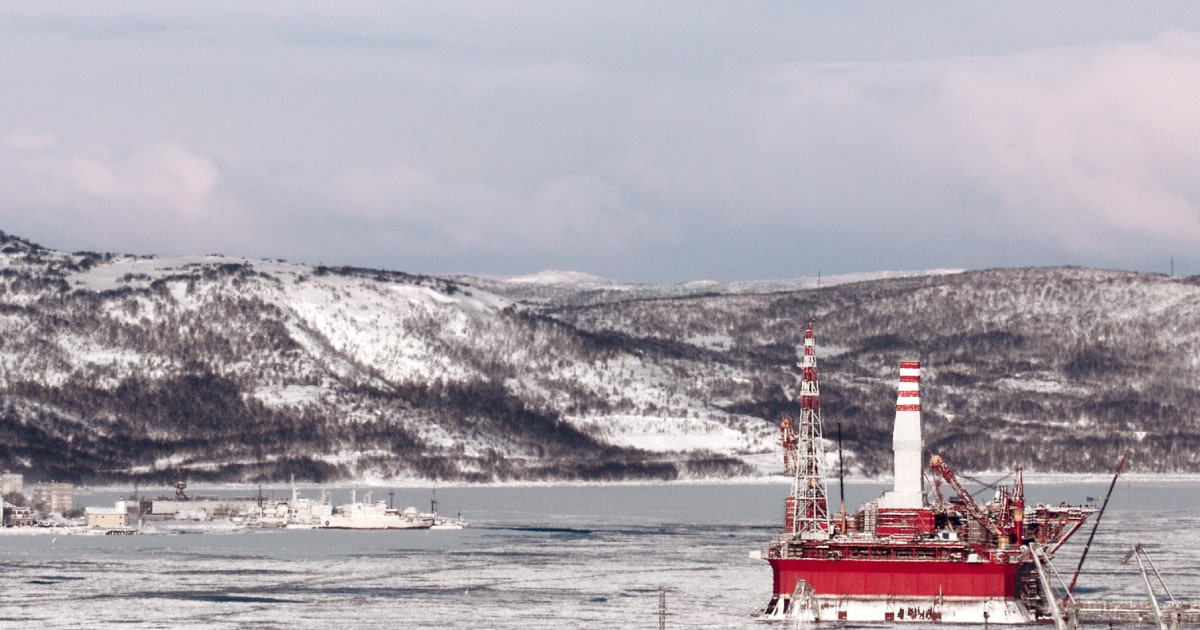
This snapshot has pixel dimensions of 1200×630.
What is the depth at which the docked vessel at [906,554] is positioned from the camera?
5684 inches

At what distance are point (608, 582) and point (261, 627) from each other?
41.6 metres

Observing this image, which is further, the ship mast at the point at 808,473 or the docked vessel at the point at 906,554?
the ship mast at the point at 808,473

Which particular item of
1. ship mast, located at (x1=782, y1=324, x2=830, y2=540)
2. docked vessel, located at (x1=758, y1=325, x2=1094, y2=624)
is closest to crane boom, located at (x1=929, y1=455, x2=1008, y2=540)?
docked vessel, located at (x1=758, y1=325, x2=1094, y2=624)

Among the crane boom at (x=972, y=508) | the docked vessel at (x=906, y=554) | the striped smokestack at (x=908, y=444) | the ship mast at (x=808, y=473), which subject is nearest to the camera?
the docked vessel at (x=906, y=554)

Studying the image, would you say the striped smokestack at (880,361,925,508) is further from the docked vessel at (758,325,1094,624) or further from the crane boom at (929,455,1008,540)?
the crane boom at (929,455,1008,540)

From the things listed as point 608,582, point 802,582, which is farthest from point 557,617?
point 608,582

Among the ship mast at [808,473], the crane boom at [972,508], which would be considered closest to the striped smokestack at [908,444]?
the crane boom at [972,508]

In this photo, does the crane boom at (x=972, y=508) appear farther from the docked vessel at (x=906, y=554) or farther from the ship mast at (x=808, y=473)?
the ship mast at (x=808, y=473)

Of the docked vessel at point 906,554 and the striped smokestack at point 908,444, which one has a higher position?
the striped smokestack at point 908,444

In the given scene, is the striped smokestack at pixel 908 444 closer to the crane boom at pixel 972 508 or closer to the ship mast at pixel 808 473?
the crane boom at pixel 972 508

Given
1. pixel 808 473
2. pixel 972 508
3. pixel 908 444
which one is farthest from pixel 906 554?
pixel 808 473

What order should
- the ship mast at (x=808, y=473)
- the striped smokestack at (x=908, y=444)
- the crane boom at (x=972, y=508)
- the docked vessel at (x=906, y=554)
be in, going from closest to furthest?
the docked vessel at (x=906, y=554) → the striped smokestack at (x=908, y=444) → the ship mast at (x=808, y=473) → the crane boom at (x=972, y=508)

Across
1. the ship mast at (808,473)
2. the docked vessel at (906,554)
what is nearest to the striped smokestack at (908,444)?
the docked vessel at (906,554)

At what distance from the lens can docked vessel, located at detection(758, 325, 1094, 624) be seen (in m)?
144
